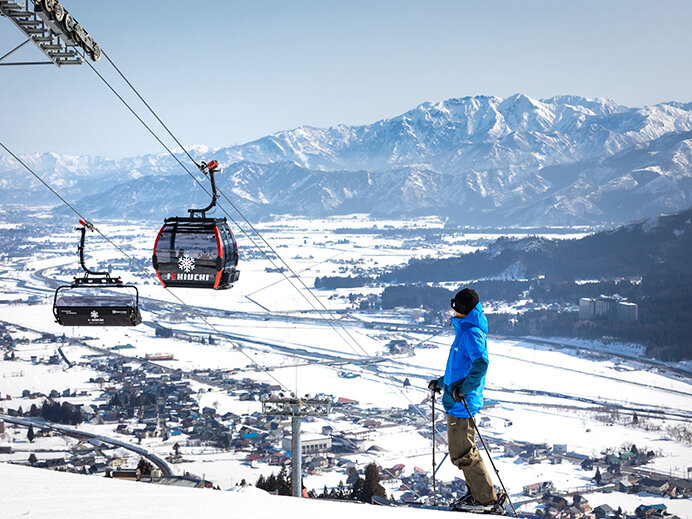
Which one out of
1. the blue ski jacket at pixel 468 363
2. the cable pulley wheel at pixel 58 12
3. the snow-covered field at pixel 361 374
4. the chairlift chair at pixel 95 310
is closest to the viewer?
the blue ski jacket at pixel 468 363

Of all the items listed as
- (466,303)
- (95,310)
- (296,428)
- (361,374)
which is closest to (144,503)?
(466,303)

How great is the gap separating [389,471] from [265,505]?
Result: 604 inches

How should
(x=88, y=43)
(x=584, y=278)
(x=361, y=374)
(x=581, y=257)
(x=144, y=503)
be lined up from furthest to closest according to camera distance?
1. (x=581, y=257)
2. (x=584, y=278)
3. (x=361, y=374)
4. (x=88, y=43)
5. (x=144, y=503)

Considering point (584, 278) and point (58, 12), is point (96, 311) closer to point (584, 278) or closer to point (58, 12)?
point (58, 12)

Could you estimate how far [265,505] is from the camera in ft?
13.6

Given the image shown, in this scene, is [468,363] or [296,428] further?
[296,428]

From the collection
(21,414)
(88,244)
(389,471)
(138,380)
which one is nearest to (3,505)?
(389,471)

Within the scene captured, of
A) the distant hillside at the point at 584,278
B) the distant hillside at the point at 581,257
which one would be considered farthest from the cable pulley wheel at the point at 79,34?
the distant hillside at the point at 581,257

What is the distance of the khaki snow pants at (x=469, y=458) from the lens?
4.47 meters

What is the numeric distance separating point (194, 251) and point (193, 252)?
0.05 ft

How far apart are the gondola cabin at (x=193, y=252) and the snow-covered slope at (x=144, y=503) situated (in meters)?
2.85

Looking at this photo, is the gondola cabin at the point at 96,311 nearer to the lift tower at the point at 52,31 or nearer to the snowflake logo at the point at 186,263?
the snowflake logo at the point at 186,263

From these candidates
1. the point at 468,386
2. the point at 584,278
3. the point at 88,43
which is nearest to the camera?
the point at 468,386

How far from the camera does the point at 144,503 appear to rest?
4051 millimetres
